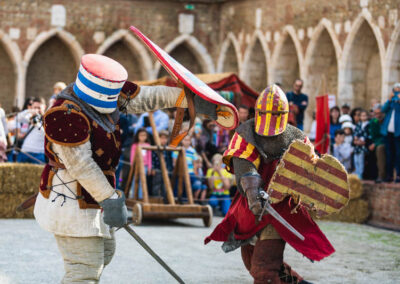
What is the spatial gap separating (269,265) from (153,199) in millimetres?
6072

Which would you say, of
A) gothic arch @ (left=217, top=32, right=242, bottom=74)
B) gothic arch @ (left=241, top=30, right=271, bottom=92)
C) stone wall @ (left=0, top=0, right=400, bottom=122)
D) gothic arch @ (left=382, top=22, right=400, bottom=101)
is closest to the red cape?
gothic arch @ (left=382, top=22, right=400, bottom=101)


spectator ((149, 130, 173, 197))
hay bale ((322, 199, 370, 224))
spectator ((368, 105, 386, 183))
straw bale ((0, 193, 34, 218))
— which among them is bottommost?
hay bale ((322, 199, 370, 224))

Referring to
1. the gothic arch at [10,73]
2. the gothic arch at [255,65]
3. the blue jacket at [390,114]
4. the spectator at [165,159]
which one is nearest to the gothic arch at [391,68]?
the blue jacket at [390,114]

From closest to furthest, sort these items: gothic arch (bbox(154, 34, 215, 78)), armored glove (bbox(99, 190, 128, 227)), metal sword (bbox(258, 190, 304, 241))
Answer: armored glove (bbox(99, 190, 128, 227)), metal sword (bbox(258, 190, 304, 241)), gothic arch (bbox(154, 34, 215, 78))

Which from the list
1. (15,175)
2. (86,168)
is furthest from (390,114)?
(86,168)

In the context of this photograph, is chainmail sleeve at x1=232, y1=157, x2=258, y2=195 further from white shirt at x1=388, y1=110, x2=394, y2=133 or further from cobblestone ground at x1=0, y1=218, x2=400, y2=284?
white shirt at x1=388, y1=110, x2=394, y2=133

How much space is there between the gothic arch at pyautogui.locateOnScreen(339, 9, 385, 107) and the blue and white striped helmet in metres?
13.0

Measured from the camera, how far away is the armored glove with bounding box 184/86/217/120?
4617mm

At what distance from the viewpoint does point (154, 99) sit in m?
4.70

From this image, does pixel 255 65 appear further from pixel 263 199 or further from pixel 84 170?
pixel 84 170

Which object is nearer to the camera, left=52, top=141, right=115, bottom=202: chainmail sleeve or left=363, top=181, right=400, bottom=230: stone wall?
left=52, top=141, right=115, bottom=202: chainmail sleeve

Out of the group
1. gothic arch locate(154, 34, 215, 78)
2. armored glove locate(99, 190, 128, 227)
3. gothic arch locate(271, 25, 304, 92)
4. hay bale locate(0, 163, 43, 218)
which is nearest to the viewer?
armored glove locate(99, 190, 128, 227)

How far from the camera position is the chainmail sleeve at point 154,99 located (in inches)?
184

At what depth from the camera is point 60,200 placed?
4.37 m
